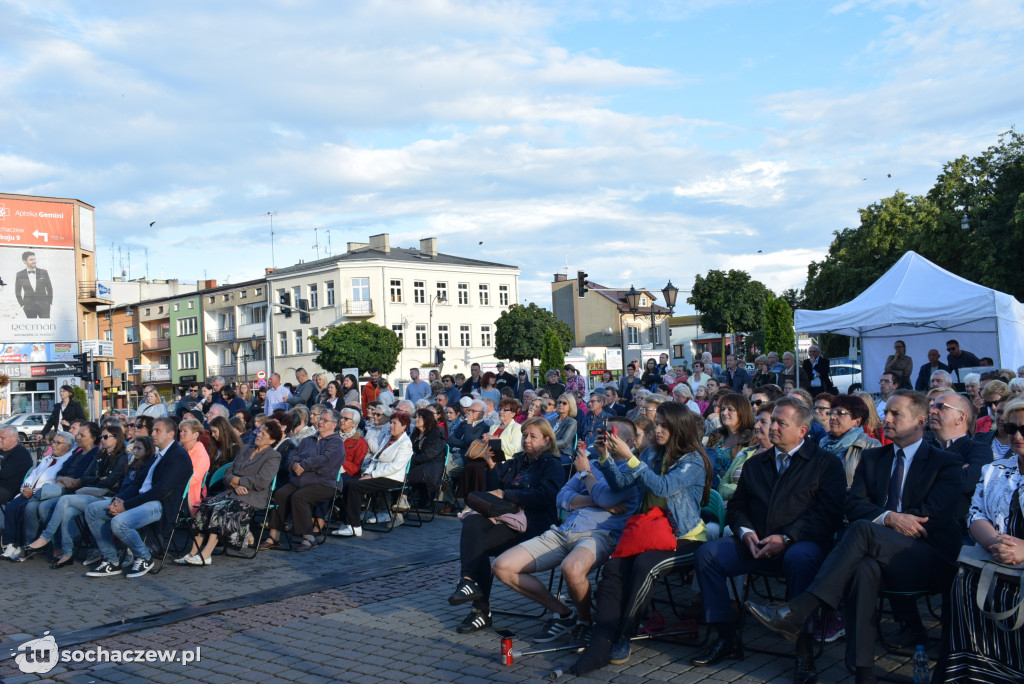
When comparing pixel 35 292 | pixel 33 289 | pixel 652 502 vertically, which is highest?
pixel 33 289

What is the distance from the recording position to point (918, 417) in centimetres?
511

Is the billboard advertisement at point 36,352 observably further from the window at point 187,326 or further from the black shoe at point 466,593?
the black shoe at point 466,593

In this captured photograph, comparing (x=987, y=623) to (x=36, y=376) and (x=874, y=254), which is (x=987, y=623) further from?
(x=36, y=376)

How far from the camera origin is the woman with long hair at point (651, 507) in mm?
5137

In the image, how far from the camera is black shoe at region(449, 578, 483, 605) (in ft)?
19.9

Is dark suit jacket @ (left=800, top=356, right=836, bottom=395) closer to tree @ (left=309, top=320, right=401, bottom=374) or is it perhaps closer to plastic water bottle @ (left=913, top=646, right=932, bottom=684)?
plastic water bottle @ (left=913, top=646, right=932, bottom=684)

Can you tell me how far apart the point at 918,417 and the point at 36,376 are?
64.8m

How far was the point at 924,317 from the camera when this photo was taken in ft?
47.5

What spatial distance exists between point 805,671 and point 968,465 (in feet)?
6.05

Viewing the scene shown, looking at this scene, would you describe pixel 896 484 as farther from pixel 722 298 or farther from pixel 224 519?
pixel 722 298

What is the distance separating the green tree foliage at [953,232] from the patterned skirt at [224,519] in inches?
1220

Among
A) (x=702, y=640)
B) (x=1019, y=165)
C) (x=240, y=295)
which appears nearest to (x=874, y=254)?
(x=1019, y=165)

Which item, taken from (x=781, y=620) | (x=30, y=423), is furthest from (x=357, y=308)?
(x=781, y=620)

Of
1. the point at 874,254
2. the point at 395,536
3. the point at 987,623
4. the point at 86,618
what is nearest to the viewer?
the point at 987,623
